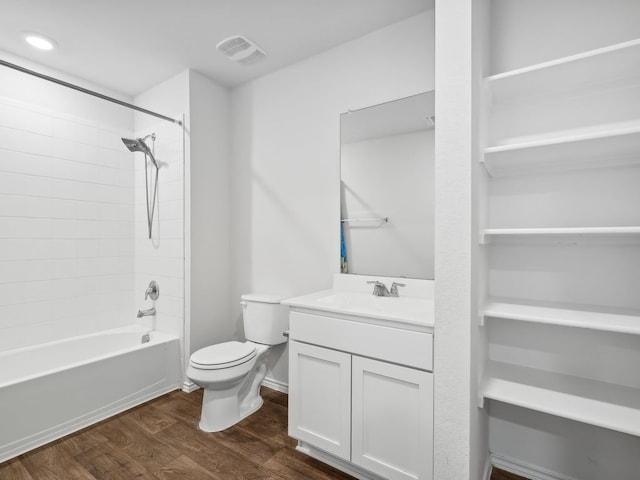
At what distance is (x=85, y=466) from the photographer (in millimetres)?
1755

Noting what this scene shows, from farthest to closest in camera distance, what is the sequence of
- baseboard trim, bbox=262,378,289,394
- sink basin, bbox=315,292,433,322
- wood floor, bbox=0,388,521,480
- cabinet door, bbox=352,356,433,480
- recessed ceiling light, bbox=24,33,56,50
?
baseboard trim, bbox=262,378,289,394 < recessed ceiling light, bbox=24,33,56,50 < wood floor, bbox=0,388,521,480 < sink basin, bbox=315,292,433,322 < cabinet door, bbox=352,356,433,480

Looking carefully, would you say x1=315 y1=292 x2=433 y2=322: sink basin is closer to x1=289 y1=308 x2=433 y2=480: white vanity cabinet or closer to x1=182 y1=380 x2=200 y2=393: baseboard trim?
x1=289 y1=308 x2=433 y2=480: white vanity cabinet

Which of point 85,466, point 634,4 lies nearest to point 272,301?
point 85,466

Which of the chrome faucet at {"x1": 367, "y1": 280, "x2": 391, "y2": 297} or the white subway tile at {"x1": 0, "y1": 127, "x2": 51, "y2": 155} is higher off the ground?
the white subway tile at {"x1": 0, "y1": 127, "x2": 51, "y2": 155}

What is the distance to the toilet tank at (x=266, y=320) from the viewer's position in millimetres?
2406

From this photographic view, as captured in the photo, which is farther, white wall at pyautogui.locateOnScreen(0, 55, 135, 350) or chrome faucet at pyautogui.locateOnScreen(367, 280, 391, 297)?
white wall at pyautogui.locateOnScreen(0, 55, 135, 350)

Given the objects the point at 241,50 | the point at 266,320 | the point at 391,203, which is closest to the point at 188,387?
the point at 266,320

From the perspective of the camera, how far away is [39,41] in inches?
88.4

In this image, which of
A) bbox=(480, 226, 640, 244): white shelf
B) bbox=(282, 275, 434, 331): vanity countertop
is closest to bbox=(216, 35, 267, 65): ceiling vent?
bbox=(282, 275, 434, 331): vanity countertop

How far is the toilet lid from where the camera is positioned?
2.02m

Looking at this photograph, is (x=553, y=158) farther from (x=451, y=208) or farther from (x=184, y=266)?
(x=184, y=266)

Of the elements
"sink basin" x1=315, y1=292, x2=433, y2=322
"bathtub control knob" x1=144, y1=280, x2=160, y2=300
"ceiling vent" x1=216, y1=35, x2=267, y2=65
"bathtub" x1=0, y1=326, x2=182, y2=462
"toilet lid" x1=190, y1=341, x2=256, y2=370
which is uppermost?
"ceiling vent" x1=216, y1=35, x2=267, y2=65

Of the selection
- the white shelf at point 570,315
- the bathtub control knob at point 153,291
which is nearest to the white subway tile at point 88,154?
the bathtub control knob at point 153,291

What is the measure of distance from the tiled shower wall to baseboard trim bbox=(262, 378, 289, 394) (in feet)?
4.80
